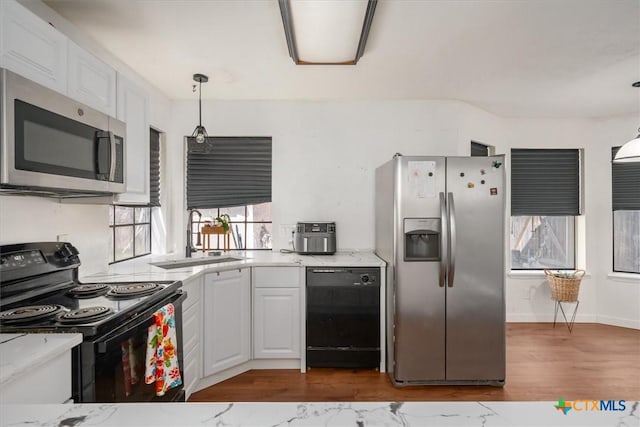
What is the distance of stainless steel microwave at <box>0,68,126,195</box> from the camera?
1.25 metres

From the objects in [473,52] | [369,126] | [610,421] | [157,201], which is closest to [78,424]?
[610,421]

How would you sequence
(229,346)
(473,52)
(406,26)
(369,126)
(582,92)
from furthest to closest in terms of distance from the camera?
(369,126) < (582,92) < (229,346) < (473,52) < (406,26)

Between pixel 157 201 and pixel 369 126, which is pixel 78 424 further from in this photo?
pixel 369 126

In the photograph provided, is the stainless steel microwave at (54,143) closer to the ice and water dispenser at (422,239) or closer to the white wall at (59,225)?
the white wall at (59,225)

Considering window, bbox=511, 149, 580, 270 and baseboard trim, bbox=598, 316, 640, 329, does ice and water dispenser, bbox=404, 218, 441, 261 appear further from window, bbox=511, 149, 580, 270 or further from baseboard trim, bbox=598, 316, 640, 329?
baseboard trim, bbox=598, 316, 640, 329

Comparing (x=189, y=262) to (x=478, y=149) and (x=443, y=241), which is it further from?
(x=478, y=149)

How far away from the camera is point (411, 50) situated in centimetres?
251

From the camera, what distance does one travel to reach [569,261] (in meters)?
4.33

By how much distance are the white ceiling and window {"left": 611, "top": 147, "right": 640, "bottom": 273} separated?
84 cm

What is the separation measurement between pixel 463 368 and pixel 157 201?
3.00m

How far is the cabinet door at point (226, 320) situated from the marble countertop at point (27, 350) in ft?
4.59

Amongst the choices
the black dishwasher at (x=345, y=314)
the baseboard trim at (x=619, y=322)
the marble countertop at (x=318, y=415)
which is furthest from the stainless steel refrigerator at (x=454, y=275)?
the baseboard trim at (x=619, y=322)

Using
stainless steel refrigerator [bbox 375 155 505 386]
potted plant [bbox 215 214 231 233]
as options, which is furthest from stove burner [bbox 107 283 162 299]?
stainless steel refrigerator [bbox 375 155 505 386]

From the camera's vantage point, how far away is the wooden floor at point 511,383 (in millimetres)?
2529
